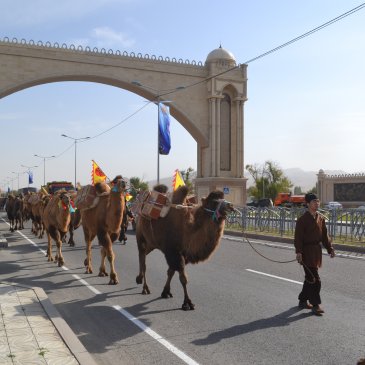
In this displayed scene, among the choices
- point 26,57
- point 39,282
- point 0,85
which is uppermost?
point 26,57

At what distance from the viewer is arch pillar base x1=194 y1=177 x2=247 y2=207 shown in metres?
42.8

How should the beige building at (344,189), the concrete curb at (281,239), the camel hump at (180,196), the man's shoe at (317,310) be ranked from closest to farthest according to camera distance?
1. the man's shoe at (317,310)
2. the camel hump at (180,196)
3. the concrete curb at (281,239)
4. the beige building at (344,189)

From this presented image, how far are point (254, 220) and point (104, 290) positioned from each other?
15.8 m

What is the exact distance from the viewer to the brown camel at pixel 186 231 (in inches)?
297

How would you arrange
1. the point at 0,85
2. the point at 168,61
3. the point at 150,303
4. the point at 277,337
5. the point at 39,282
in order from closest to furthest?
the point at 277,337
the point at 150,303
the point at 39,282
the point at 0,85
the point at 168,61

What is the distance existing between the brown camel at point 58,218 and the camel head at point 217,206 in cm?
580

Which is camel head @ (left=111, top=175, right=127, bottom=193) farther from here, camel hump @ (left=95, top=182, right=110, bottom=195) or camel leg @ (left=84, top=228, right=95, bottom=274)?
camel leg @ (left=84, top=228, right=95, bottom=274)

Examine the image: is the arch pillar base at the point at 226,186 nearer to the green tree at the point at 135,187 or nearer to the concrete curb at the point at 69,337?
the green tree at the point at 135,187

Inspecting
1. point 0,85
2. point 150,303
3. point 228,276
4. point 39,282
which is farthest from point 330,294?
point 0,85

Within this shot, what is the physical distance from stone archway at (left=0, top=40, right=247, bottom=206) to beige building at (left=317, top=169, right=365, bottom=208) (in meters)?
13.8

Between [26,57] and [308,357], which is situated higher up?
[26,57]

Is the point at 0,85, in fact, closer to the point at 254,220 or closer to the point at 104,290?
the point at 254,220

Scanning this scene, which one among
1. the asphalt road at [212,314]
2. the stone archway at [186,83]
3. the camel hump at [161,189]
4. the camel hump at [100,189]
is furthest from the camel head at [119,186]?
the stone archway at [186,83]

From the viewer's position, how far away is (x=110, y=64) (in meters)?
38.1
